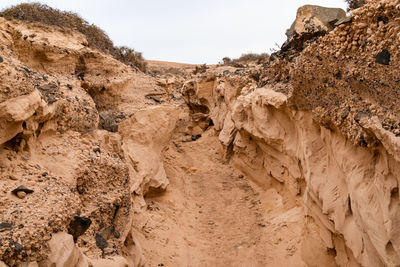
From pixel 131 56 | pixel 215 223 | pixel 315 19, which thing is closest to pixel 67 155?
pixel 215 223

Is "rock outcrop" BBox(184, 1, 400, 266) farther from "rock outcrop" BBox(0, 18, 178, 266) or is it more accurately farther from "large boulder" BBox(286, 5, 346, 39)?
"rock outcrop" BBox(0, 18, 178, 266)

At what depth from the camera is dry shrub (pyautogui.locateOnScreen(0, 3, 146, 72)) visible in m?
8.91

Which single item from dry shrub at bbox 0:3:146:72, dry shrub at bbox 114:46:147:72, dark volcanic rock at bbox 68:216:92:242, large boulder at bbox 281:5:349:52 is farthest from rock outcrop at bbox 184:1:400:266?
dry shrub at bbox 114:46:147:72

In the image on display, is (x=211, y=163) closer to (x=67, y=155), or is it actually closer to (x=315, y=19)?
(x=315, y=19)

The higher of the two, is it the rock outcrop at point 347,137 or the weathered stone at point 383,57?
the weathered stone at point 383,57

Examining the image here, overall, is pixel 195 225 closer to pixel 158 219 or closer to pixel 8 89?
pixel 158 219

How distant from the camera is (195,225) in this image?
8.03m

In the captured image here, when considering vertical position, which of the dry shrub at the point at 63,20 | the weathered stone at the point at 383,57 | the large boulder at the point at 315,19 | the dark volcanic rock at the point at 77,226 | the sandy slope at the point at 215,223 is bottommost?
the sandy slope at the point at 215,223

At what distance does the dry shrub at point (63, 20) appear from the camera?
29.2 feet

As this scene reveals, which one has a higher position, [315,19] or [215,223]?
[315,19]

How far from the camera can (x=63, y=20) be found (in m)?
9.62

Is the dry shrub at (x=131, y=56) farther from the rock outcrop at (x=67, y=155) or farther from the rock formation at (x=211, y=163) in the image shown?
the rock outcrop at (x=67, y=155)

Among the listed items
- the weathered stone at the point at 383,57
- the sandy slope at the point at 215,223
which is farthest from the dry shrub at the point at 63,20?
the weathered stone at the point at 383,57

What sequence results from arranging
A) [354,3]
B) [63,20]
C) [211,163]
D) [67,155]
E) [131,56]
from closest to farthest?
[67,155], [354,3], [63,20], [211,163], [131,56]
